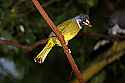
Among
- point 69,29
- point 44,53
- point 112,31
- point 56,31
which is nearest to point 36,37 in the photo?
point 112,31

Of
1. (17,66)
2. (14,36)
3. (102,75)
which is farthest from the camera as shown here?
(17,66)

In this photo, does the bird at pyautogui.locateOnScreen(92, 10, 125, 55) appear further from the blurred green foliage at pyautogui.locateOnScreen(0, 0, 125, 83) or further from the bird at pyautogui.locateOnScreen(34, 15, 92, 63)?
the bird at pyautogui.locateOnScreen(34, 15, 92, 63)

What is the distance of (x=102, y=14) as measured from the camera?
101 inches

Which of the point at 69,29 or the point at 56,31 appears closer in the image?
the point at 56,31

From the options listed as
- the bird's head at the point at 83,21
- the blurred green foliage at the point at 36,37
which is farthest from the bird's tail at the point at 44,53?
the blurred green foliage at the point at 36,37

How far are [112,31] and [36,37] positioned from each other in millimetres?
526

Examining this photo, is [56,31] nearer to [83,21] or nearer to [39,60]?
[39,60]

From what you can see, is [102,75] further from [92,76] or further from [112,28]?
[112,28]

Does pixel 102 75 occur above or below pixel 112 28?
below

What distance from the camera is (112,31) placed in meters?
2.42

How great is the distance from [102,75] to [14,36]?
70cm

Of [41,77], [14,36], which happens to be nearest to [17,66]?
[41,77]

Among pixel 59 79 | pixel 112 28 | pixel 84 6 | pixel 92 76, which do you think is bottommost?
pixel 59 79

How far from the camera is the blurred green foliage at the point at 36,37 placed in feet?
7.59
